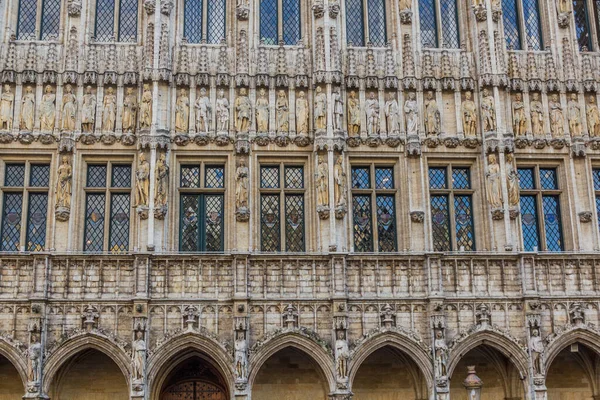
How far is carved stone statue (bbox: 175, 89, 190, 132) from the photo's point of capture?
2127 centimetres

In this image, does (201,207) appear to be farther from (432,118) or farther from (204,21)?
(432,118)

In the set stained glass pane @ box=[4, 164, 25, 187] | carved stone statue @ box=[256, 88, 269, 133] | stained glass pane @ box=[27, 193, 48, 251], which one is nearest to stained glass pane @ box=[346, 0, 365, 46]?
carved stone statue @ box=[256, 88, 269, 133]

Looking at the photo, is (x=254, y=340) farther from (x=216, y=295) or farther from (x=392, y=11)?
(x=392, y=11)

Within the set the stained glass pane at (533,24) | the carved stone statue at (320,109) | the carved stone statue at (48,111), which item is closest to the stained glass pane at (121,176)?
the carved stone statue at (48,111)

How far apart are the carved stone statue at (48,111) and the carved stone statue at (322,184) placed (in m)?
7.59

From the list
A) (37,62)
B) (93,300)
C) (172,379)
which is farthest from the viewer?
(37,62)

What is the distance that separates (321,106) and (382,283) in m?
5.34

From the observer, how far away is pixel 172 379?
20.1m

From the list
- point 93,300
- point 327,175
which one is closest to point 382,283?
point 327,175

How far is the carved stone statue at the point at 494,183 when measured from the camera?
A: 69.1 feet

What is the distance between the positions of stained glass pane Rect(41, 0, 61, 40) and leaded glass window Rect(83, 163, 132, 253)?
13.8ft

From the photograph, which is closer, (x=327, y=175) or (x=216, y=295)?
(x=216, y=295)

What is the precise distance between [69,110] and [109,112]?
1.09m

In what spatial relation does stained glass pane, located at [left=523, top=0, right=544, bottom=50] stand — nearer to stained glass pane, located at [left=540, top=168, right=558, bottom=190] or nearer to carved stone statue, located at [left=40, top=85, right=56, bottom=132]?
stained glass pane, located at [left=540, top=168, right=558, bottom=190]
